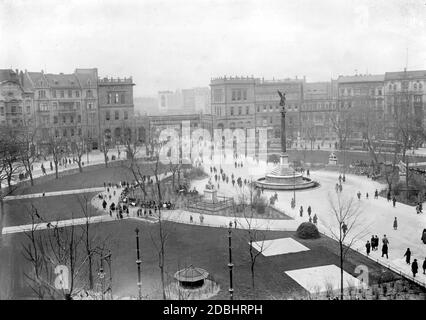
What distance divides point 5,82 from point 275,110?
1951 inches

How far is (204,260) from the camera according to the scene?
960 inches

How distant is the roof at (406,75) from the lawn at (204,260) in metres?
63.2

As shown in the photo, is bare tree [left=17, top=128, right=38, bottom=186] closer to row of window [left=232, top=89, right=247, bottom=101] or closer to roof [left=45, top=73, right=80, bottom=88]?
roof [left=45, top=73, right=80, bottom=88]

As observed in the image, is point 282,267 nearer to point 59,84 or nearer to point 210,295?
point 210,295

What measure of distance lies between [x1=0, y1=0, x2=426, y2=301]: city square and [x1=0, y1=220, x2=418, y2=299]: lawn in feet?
0.37

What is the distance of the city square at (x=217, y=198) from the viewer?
20859 mm

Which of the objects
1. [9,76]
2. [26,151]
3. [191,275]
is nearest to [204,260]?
[191,275]

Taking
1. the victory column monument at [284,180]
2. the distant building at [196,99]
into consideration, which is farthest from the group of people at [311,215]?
the distant building at [196,99]

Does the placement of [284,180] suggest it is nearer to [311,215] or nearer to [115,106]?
[311,215]

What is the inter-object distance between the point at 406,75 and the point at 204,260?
229 feet

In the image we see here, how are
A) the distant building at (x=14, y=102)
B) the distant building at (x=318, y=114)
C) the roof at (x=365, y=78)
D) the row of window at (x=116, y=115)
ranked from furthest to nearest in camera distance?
the roof at (x=365, y=78)
the distant building at (x=318, y=114)
the row of window at (x=116, y=115)
the distant building at (x=14, y=102)

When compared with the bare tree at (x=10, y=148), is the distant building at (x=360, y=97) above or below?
above

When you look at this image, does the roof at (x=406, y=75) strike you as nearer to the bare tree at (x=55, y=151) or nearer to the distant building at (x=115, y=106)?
the distant building at (x=115, y=106)
